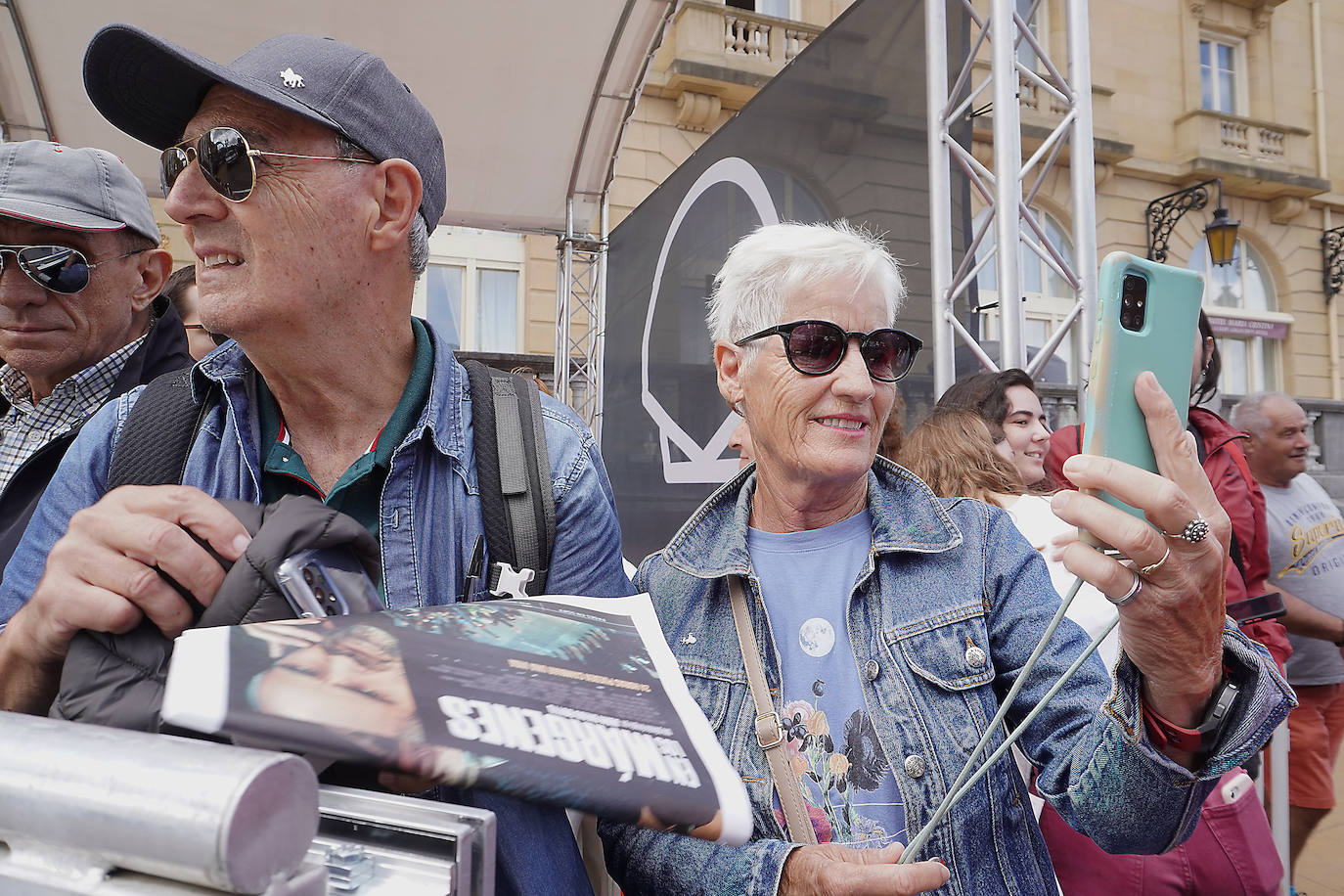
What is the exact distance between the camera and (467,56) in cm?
574

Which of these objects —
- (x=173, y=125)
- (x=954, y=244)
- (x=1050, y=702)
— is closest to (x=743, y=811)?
(x=1050, y=702)

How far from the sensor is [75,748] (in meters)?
0.45

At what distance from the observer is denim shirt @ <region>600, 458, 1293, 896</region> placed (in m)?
1.15

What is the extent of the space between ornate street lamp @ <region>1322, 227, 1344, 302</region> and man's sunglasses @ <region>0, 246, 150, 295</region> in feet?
69.7

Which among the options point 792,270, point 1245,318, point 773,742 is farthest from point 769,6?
point 773,742

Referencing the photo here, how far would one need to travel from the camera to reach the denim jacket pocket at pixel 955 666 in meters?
1.43

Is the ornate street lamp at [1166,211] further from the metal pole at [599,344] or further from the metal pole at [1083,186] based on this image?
the metal pole at [1083,186]

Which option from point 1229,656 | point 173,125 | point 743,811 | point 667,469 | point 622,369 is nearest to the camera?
point 743,811

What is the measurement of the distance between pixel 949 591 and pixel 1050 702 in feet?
0.78

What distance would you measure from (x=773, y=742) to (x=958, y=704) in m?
0.32

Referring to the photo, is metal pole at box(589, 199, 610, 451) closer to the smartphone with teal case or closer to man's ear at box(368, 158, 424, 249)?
man's ear at box(368, 158, 424, 249)

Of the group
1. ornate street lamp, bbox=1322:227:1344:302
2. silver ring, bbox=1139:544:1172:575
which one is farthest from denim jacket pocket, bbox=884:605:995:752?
ornate street lamp, bbox=1322:227:1344:302

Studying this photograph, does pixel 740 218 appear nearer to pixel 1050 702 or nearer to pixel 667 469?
pixel 667 469

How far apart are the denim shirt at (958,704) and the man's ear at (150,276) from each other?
1.41 m
